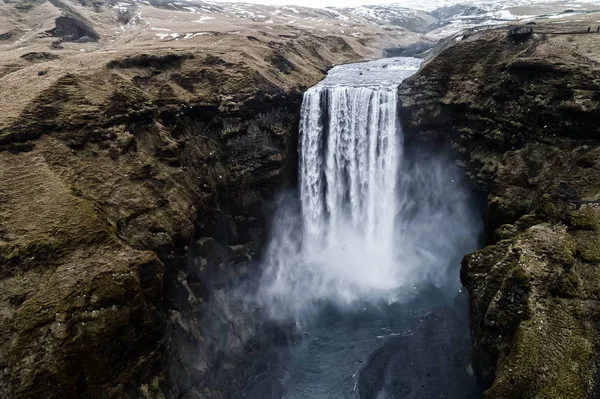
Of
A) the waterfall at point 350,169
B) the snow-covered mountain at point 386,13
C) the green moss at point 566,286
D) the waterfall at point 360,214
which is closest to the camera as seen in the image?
the green moss at point 566,286

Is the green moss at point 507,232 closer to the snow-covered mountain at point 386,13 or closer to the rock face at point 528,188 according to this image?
the rock face at point 528,188

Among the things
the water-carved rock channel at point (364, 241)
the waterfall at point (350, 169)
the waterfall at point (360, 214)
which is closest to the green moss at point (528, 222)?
the water-carved rock channel at point (364, 241)

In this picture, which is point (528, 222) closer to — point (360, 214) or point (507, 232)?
point (507, 232)

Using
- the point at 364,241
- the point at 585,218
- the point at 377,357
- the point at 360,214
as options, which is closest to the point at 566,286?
the point at 585,218

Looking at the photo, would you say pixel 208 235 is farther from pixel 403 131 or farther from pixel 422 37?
pixel 422 37

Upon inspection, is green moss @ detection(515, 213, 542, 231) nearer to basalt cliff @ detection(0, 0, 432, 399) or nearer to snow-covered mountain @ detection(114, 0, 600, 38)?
basalt cliff @ detection(0, 0, 432, 399)

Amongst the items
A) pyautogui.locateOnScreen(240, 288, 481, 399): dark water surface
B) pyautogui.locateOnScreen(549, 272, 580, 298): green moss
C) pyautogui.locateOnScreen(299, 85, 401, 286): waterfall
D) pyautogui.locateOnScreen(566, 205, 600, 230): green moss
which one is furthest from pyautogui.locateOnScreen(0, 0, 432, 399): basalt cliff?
pyautogui.locateOnScreen(566, 205, 600, 230): green moss
